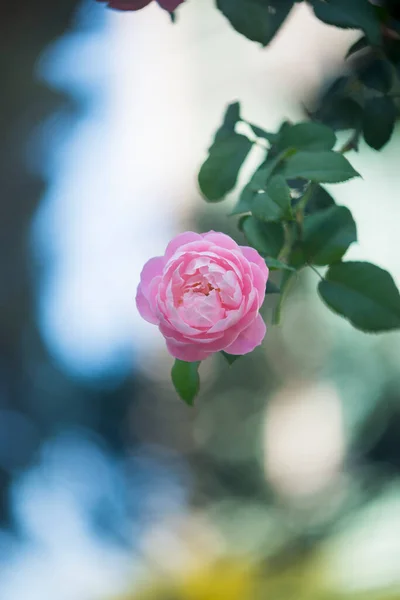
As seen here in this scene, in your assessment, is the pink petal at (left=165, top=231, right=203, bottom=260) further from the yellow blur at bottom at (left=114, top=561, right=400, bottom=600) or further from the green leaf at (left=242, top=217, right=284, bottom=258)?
the yellow blur at bottom at (left=114, top=561, right=400, bottom=600)

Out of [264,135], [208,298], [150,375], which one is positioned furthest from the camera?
[150,375]

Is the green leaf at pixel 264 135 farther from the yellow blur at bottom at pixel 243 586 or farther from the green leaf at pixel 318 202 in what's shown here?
the yellow blur at bottom at pixel 243 586

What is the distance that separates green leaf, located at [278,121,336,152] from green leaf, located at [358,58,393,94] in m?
0.08

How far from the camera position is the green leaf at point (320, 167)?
0.89ft

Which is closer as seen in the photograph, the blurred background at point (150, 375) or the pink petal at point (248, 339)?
the pink petal at point (248, 339)

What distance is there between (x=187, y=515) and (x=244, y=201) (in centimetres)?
53

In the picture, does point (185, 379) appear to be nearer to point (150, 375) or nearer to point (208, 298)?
point (208, 298)

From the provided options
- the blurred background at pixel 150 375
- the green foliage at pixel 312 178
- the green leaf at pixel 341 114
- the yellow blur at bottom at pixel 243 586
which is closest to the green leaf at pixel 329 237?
the green foliage at pixel 312 178

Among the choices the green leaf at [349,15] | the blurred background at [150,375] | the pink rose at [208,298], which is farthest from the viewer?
the blurred background at [150,375]

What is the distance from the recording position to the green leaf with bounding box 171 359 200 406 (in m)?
0.30

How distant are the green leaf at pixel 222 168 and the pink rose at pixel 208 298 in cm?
9

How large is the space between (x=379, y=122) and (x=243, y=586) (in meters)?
0.61

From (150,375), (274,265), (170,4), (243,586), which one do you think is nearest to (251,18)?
(170,4)

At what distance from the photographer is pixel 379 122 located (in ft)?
1.20
